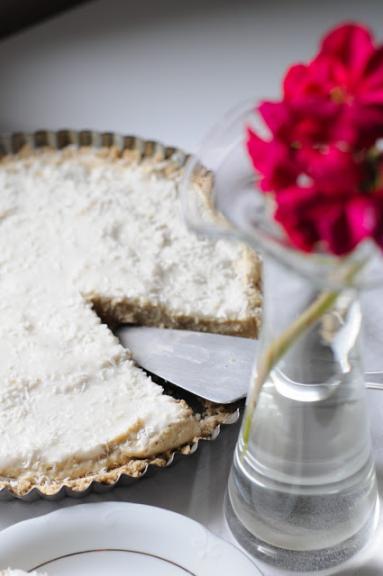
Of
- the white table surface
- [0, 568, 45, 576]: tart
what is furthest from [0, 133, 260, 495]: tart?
the white table surface

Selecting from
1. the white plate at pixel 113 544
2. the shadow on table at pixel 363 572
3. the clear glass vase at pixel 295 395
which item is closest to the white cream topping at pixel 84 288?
the white plate at pixel 113 544

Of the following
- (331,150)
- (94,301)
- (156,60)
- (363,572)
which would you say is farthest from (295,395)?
(156,60)

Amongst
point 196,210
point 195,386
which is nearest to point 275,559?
point 195,386

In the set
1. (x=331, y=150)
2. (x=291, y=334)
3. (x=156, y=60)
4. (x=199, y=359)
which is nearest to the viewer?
(x=331, y=150)

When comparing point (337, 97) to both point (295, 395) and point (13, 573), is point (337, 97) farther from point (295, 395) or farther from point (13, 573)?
point (13, 573)

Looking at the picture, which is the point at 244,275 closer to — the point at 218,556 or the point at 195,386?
the point at 195,386

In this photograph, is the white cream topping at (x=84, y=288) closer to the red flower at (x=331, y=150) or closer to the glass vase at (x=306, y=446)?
the glass vase at (x=306, y=446)

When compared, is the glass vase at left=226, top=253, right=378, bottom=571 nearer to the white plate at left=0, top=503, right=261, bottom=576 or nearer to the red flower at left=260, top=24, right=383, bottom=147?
the white plate at left=0, top=503, right=261, bottom=576

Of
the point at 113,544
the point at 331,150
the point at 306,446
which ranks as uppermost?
the point at 331,150
